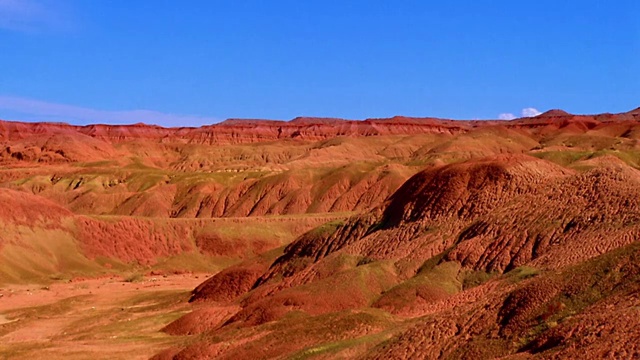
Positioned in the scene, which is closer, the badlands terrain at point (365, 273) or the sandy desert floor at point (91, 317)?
the badlands terrain at point (365, 273)

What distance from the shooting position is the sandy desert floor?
3462 centimetres

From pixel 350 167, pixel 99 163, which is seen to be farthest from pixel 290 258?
pixel 99 163

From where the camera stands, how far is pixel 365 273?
38.0m

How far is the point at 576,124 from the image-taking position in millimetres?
198625

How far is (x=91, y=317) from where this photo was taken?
46.5 metres

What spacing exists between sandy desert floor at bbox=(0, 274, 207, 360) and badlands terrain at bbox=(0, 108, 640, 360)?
20 cm

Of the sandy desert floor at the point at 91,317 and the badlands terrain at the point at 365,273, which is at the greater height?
the badlands terrain at the point at 365,273

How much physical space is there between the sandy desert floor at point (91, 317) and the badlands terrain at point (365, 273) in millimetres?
196

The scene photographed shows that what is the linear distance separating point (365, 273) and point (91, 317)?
58.4ft

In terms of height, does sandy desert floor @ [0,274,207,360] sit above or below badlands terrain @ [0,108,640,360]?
below

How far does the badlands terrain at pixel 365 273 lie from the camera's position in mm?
21359

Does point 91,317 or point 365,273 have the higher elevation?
point 365,273

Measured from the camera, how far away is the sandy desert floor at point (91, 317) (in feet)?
114

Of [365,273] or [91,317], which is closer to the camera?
[365,273]
